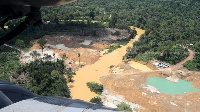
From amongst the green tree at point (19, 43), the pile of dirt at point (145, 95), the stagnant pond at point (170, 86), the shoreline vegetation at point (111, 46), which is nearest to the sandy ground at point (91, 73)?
the shoreline vegetation at point (111, 46)

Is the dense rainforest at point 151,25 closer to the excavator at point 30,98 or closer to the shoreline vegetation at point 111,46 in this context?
the shoreline vegetation at point 111,46

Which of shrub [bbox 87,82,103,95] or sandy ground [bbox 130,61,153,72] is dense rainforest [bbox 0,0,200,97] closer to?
sandy ground [bbox 130,61,153,72]

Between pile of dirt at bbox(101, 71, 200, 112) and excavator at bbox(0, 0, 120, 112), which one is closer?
excavator at bbox(0, 0, 120, 112)

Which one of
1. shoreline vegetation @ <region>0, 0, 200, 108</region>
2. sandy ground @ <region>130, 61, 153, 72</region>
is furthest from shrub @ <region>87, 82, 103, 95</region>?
sandy ground @ <region>130, 61, 153, 72</region>

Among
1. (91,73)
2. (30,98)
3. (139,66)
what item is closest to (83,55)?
(91,73)

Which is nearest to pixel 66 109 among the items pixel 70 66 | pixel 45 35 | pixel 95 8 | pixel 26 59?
pixel 70 66

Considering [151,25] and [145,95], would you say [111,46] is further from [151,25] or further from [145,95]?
[145,95]
